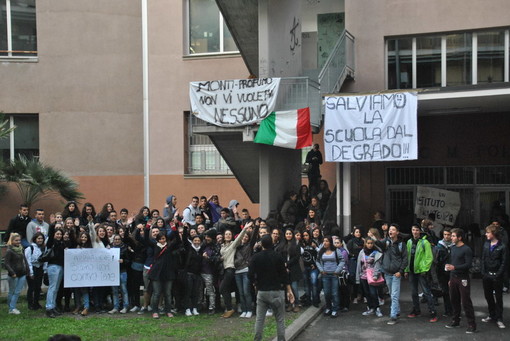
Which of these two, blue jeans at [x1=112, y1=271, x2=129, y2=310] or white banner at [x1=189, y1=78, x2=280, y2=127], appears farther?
white banner at [x1=189, y1=78, x2=280, y2=127]

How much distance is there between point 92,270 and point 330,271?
191 inches


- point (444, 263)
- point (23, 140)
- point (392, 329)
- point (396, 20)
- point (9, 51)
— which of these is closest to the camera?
point (392, 329)

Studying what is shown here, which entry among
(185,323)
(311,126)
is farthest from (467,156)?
(185,323)

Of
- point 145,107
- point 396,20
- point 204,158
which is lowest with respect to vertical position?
point 204,158

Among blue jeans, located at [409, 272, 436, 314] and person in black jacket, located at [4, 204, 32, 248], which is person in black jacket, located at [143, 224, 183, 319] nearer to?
person in black jacket, located at [4, 204, 32, 248]

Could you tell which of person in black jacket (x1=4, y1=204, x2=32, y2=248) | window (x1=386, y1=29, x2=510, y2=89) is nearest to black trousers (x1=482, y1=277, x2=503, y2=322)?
window (x1=386, y1=29, x2=510, y2=89)

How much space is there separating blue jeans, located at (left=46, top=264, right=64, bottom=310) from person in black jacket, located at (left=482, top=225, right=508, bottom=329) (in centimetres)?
832

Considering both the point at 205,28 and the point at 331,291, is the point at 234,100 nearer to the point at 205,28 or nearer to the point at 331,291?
the point at 331,291

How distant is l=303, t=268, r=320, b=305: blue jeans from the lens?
13.2m

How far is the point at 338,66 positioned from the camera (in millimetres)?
17734

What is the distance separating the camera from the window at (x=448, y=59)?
59.4 ft

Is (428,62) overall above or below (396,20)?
below

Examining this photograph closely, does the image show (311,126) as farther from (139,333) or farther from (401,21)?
(139,333)

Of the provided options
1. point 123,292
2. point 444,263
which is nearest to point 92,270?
point 123,292
